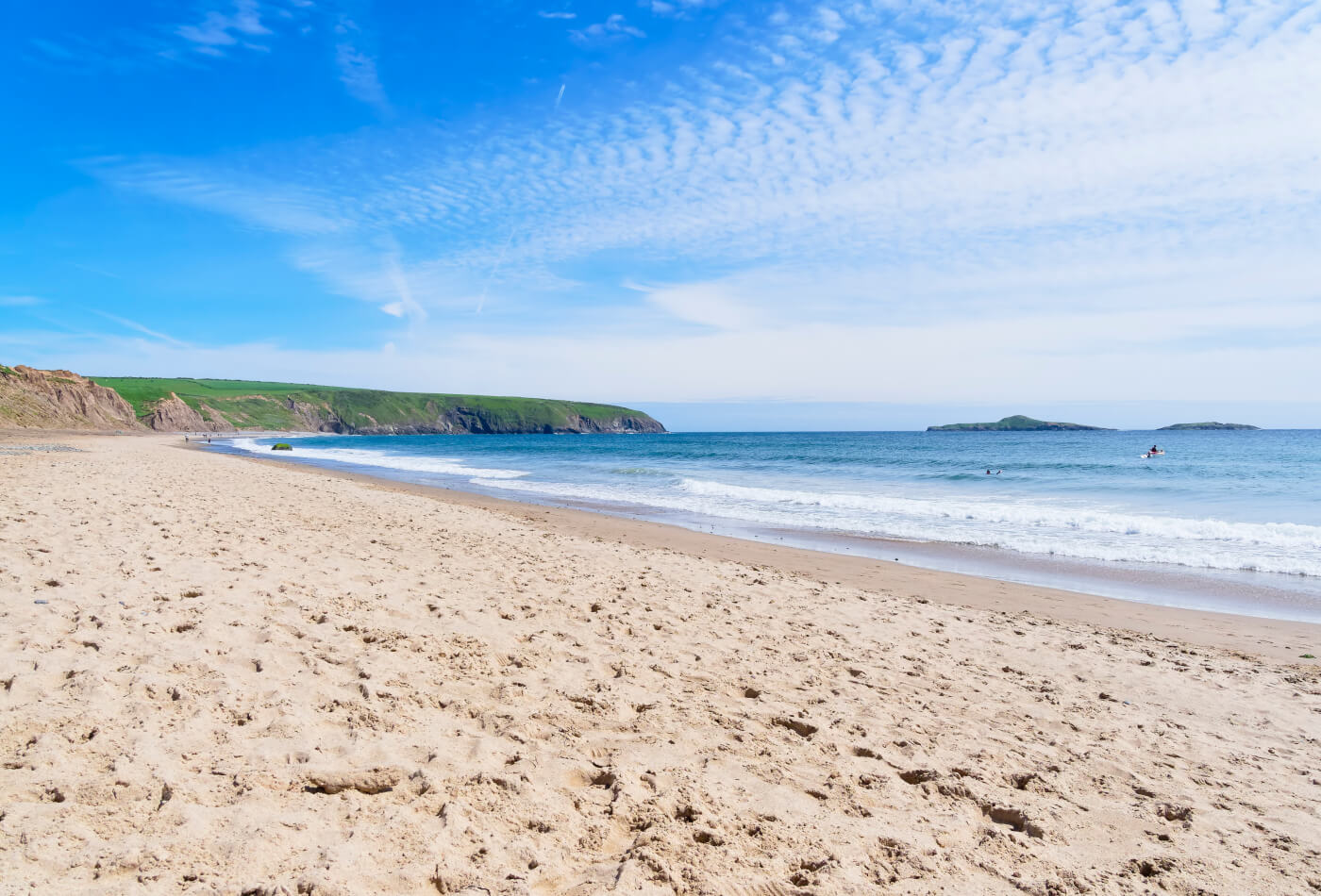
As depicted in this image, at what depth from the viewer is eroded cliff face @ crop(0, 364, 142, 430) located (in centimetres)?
5434

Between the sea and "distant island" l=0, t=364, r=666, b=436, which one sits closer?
the sea

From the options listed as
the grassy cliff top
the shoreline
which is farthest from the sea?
the grassy cliff top

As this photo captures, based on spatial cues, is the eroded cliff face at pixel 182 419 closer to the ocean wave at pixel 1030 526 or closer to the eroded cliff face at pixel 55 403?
the eroded cliff face at pixel 55 403

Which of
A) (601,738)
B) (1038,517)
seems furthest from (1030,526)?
(601,738)

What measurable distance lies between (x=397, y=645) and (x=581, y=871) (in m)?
3.06

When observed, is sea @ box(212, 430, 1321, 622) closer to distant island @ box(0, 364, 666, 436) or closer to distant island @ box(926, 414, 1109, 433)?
distant island @ box(0, 364, 666, 436)

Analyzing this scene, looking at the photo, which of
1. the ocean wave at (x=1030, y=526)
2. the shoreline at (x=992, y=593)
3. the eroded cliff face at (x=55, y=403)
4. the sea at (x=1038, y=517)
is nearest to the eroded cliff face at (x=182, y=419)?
the eroded cliff face at (x=55, y=403)

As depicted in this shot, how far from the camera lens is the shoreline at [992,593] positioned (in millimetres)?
7613

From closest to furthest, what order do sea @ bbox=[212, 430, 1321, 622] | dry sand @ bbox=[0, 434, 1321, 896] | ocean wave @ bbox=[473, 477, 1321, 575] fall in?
1. dry sand @ bbox=[0, 434, 1321, 896]
2. sea @ bbox=[212, 430, 1321, 622]
3. ocean wave @ bbox=[473, 477, 1321, 575]

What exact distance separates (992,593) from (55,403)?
81.3 metres

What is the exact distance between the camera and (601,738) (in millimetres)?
4070

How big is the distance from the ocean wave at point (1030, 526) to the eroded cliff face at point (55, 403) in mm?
56662

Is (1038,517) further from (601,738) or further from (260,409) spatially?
(260,409)

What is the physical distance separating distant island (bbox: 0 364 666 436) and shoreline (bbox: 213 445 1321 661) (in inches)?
2468
